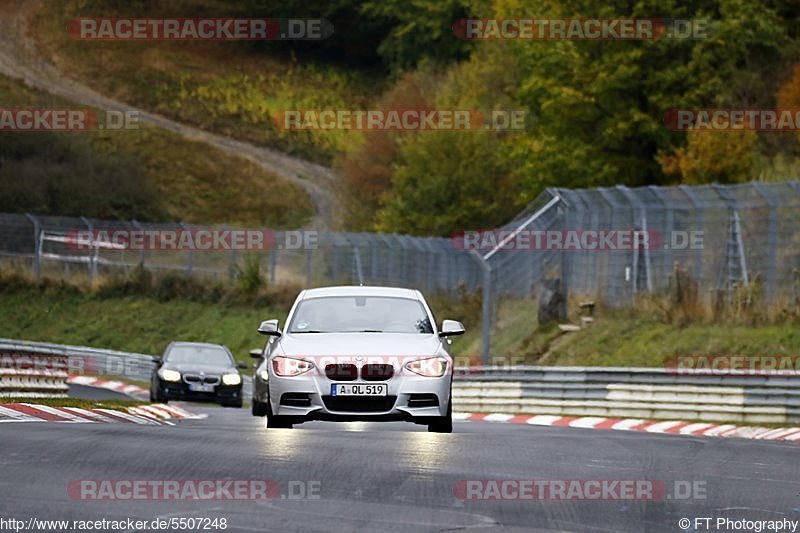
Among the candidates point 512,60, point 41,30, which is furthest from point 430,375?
point 41,30

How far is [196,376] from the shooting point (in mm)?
32281

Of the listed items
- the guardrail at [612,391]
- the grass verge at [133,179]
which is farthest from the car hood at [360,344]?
the grass verge at [133,179]

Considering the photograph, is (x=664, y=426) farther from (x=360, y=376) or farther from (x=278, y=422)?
(x=360, y=376)

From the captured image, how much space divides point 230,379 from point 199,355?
91 cm

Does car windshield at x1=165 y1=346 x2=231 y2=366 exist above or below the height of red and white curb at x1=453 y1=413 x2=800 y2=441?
above

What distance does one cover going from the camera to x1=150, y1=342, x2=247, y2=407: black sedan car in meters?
32.0

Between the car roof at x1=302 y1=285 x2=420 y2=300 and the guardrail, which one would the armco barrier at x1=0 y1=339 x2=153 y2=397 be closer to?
the guardrail

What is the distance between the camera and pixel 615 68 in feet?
185

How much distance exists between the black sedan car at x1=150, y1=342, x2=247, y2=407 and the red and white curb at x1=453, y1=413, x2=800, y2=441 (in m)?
5.13

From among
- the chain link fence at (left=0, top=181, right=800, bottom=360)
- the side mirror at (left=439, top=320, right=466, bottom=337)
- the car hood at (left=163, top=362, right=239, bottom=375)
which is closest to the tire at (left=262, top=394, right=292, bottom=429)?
the side mirror at (left=439, top=320, right=466, bottom=337)

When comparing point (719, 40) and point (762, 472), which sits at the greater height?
point (719, 40)

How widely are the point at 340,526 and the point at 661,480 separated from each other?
4.00 metres

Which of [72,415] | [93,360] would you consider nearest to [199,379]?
[72,415]

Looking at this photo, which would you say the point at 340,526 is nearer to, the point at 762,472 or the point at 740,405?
the point at 762,472
